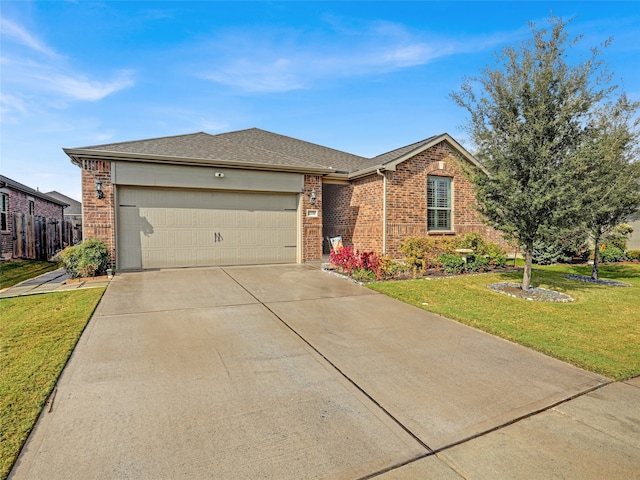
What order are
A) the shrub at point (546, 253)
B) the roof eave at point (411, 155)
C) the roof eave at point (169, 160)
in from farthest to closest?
1. the shrub at point (546, 253)
2. the roof eave at point (411, 155)
3. the roof eave at point (169, 160)

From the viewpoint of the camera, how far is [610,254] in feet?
45.2

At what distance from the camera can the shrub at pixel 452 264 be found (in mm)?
9562

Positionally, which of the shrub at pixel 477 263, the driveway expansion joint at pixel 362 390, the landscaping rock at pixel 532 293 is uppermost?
the shrub at pixel 477 263

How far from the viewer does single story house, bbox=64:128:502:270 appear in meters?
9.27

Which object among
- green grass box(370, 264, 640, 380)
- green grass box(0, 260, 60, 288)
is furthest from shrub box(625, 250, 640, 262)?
green grass box(0, 260, 60, 288)

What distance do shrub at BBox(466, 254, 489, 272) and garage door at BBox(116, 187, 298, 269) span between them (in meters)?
5.69

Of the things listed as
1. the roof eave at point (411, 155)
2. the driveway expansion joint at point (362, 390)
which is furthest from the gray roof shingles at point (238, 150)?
the driveway expansion joint at point (362, 390)

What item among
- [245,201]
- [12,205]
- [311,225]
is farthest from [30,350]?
[12,205]

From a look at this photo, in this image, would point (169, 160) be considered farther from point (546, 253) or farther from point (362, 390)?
point (546, 253)

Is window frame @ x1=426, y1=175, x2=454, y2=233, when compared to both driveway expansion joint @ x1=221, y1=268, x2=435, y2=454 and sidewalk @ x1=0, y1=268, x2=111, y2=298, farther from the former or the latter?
sidewalk @ x1=0, y1=268, x2=111, y2=298

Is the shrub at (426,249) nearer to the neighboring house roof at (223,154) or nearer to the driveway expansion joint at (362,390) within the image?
the neighboring house roof at (223,154)

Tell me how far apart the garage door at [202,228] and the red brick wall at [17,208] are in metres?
7.77

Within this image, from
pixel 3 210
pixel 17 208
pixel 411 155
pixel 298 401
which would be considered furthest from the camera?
pixel 17 208

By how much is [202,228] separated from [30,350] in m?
6.69
